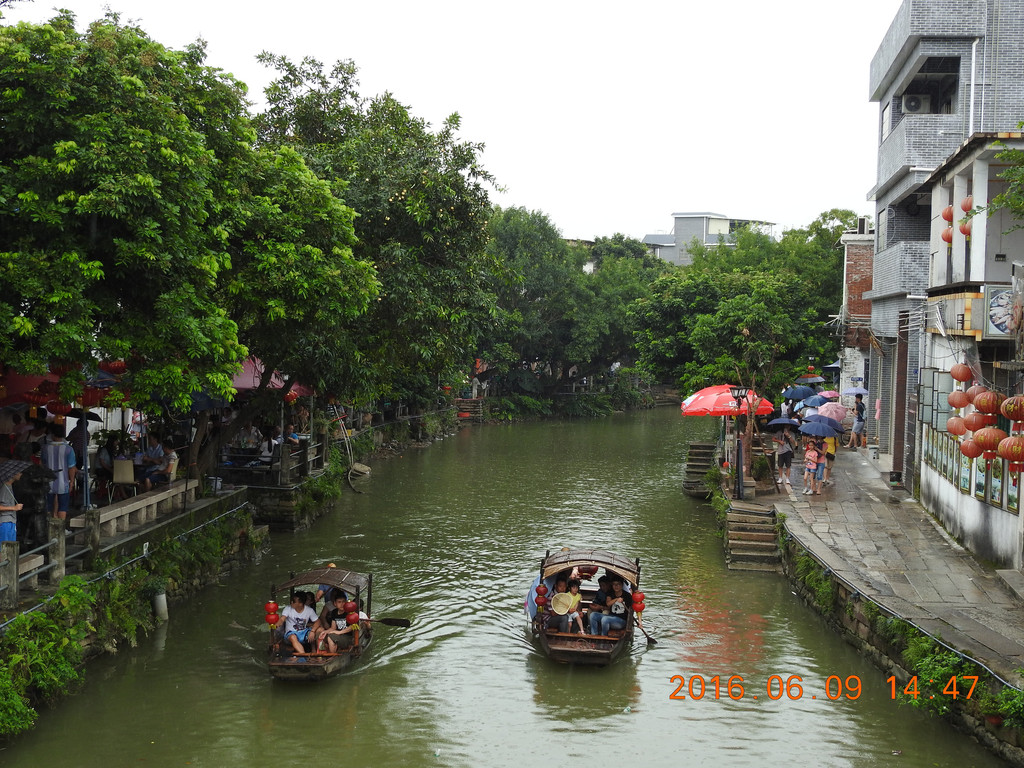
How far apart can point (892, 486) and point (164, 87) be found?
17813 millimetres

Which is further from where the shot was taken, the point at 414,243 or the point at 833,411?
the point at 833,411

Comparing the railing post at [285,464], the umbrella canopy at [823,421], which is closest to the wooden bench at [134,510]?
the railing post at [285,464]

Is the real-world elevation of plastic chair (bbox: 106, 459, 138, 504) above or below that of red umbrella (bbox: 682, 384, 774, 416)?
below

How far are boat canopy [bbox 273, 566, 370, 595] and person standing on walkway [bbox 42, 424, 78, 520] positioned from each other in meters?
3.59

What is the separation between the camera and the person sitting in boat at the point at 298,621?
11.6 metres

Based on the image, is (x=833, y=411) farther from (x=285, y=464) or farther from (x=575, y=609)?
(x=285, y=464)

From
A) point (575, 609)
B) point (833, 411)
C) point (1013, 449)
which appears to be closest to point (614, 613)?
point (575, 609)

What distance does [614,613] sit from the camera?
13.0 m

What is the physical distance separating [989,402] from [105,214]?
37.5 ft

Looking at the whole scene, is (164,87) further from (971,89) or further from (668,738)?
(971,89)

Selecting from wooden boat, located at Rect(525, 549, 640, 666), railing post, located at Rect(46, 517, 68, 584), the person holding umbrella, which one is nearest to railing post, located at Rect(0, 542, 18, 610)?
the person holding umbrella

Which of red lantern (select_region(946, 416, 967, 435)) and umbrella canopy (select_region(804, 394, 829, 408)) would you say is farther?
umbrella canopy (select_region(804, 394, 829, 408))

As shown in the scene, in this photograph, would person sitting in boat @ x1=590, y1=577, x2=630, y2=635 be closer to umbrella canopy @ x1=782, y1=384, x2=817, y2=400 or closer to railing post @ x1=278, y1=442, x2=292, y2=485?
railing post @ x1=278, y1=442, x2=292, y2=485

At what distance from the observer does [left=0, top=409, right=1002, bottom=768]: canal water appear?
32.5 ft
